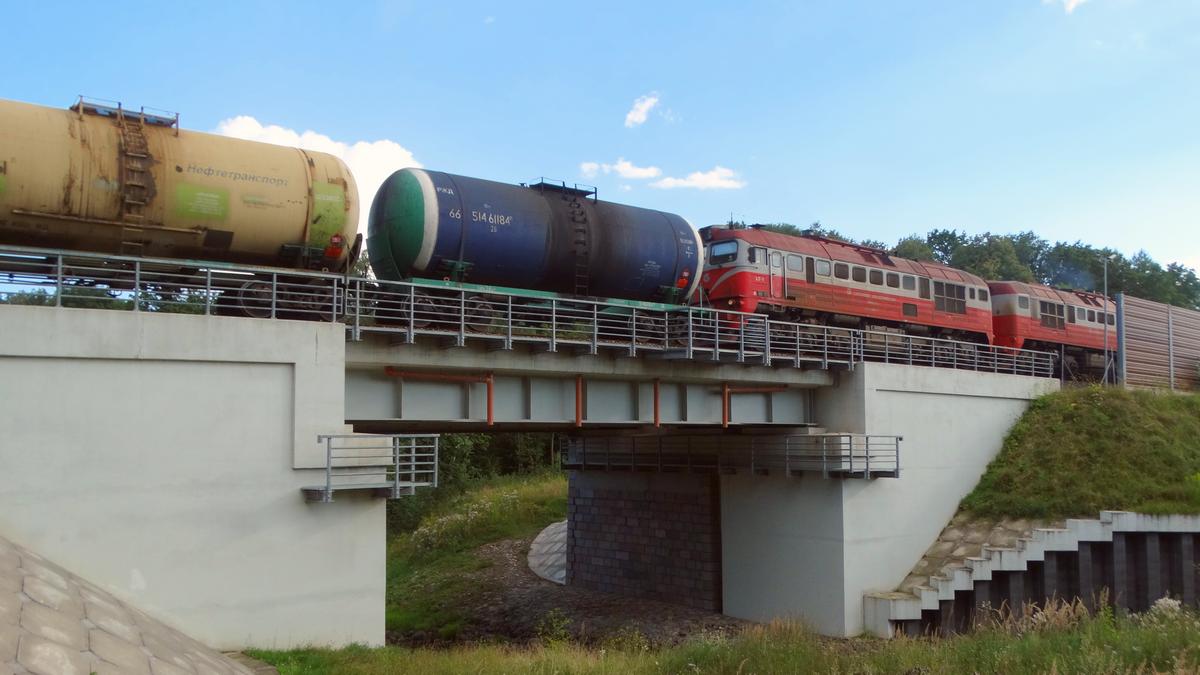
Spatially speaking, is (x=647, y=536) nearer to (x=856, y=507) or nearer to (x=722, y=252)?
(x=856, y=507)

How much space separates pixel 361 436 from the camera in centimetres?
1525

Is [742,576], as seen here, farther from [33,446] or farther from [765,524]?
[33,446]

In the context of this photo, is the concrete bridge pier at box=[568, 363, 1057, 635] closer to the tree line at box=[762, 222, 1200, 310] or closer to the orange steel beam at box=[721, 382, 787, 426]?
the orange steel beam at box=[721, 382, 787, 426]

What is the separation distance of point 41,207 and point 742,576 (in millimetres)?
17778

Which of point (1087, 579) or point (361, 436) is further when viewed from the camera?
point (1087, 579)

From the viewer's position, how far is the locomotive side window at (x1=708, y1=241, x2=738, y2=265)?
83.5 ft

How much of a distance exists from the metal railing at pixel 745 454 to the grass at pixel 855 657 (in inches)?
290

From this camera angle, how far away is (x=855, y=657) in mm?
13719

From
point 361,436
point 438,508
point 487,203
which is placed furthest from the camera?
point 438,508

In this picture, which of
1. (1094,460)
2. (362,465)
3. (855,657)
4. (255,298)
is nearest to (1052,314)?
(1094,460)

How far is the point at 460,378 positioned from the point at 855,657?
8.45 m

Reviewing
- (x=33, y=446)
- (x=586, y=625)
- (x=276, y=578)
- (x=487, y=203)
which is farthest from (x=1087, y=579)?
(x=33, y=446)

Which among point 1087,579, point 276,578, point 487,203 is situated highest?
point 487,203

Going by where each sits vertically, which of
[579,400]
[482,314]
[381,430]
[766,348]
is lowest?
[381,430]
